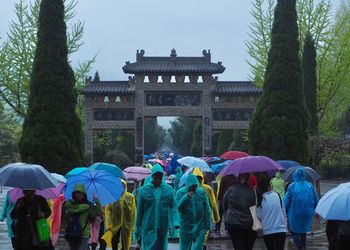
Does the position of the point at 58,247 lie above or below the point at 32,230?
below

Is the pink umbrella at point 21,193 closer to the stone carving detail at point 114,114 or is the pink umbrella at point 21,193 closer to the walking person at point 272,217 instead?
the walking person at point 272,217

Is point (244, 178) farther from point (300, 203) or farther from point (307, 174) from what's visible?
point (307, 174)

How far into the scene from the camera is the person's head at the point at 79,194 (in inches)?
370

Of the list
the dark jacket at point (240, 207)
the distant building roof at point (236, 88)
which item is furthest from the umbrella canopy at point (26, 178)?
the distant building roof at point (236, 88)

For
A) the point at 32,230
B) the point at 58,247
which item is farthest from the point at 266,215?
the point at 58,247

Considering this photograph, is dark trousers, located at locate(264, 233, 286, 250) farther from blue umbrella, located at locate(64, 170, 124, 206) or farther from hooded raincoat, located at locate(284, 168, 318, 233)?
blue umbrella, located at locate(64, 170, 124, 206)

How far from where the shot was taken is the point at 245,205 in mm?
9234

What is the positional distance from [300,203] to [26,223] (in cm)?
548

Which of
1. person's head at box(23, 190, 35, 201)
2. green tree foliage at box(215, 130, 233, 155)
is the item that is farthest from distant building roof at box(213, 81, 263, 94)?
person's head at box(23, 190, 35, 201)

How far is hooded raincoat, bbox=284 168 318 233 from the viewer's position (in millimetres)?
11672

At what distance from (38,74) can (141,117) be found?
23.4 m

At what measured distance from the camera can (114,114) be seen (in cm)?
4509

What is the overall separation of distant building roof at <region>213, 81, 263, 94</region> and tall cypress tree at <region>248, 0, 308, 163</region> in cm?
1975

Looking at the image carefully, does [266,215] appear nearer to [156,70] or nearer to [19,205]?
[19,205]
